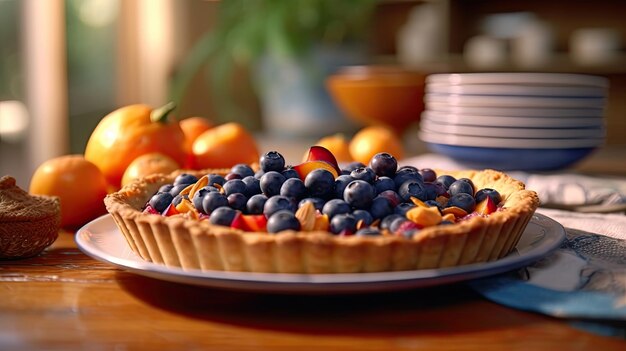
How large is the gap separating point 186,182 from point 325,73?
67.5 inches

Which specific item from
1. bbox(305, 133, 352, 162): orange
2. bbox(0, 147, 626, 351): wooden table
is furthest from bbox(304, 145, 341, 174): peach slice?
bbox(305, 133, 352, 162): orange

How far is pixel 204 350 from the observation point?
0.57 metres

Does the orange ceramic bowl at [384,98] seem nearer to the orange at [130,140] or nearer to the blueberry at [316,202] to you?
the orange at [130,140]

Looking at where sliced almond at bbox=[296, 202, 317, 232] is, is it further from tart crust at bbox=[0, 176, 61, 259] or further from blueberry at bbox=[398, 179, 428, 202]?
tart crust at bbox=[0, 176, 61, 259]

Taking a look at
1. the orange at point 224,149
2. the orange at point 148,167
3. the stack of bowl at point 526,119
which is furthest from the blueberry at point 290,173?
the stack of bowl at point 526,119

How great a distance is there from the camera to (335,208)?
726mm

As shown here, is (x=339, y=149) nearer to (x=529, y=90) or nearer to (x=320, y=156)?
(x=529, y=90)

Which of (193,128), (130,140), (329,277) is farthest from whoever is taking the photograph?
(193,128)

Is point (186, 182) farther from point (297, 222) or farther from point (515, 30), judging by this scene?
point (515, 30)

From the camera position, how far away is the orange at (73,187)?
105cm

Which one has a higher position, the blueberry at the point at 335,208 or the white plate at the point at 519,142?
the blueberry at the point at 335,208

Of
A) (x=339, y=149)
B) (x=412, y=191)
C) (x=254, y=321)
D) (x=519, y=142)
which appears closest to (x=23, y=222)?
(x=254, y=321)

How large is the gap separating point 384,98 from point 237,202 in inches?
50.3

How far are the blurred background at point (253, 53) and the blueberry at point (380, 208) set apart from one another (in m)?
1.75
